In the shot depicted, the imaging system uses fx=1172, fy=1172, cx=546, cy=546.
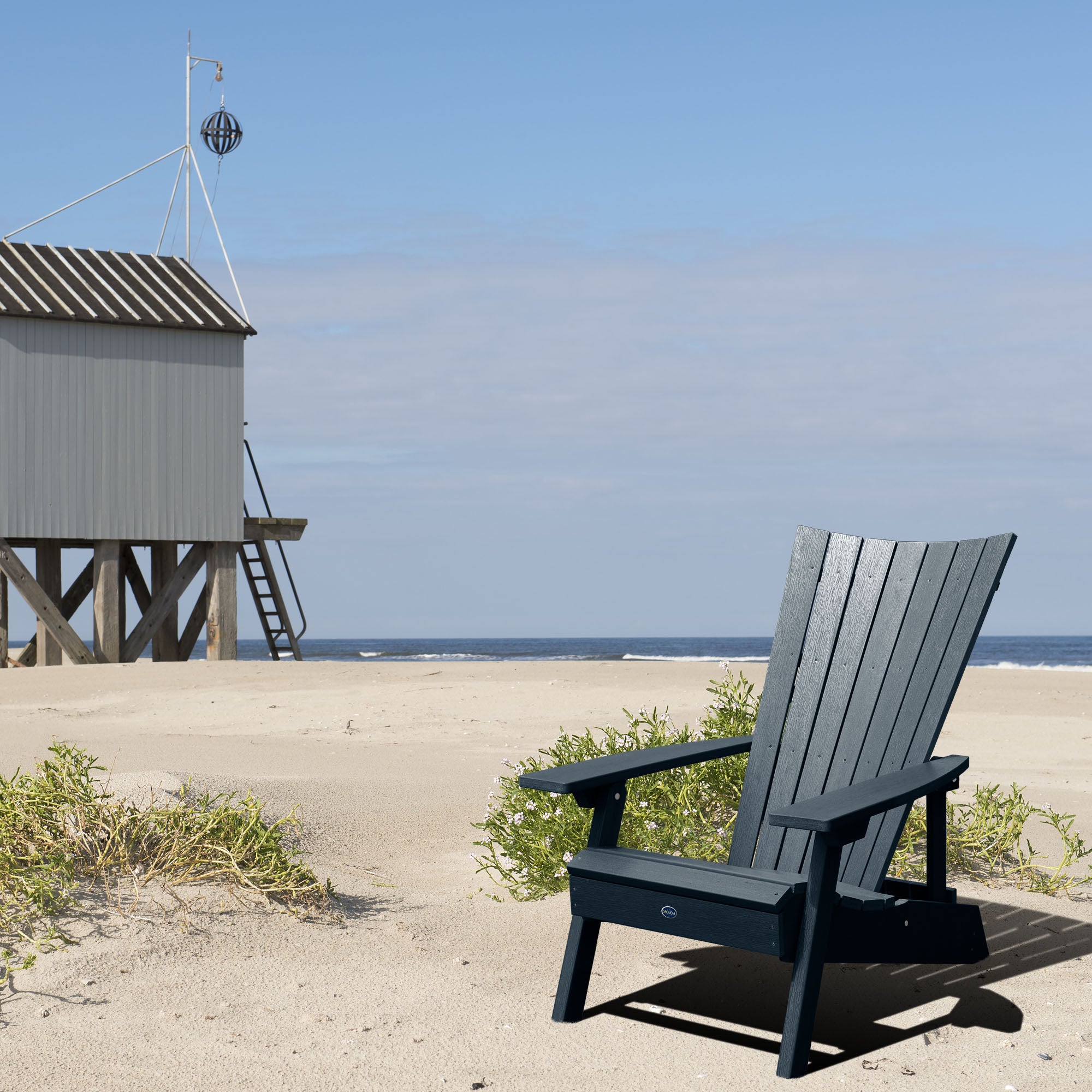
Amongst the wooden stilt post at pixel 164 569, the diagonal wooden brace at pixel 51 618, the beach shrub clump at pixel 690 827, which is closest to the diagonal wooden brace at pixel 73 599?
the wooden stilt post at pixel 164 569

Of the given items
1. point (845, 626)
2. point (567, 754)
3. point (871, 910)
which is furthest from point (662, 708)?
point (871, 910)

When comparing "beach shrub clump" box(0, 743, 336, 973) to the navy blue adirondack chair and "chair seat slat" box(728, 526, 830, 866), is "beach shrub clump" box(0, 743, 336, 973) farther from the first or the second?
"chair seat slat" box(728, 526, 830, 866)

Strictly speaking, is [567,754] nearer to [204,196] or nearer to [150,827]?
[150,827]

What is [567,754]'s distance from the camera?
4652 mm

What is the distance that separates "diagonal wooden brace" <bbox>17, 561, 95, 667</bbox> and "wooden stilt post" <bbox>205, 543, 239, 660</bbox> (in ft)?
8.90

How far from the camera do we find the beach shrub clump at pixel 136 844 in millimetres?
3775

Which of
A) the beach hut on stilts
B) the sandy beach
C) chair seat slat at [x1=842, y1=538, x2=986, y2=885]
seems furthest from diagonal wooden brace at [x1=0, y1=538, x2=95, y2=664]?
chair seat slat at [x1=842, y1=538, x2=986, y2=885]

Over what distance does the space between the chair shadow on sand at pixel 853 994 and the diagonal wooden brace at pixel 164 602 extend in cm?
1285

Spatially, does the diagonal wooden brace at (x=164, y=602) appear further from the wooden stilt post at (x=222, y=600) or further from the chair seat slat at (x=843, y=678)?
the chair seat slat at (x=843, y=678)

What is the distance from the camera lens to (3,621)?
17859 millimetres

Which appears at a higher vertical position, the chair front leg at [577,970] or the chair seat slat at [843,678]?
the chair seat slat at [843,678]

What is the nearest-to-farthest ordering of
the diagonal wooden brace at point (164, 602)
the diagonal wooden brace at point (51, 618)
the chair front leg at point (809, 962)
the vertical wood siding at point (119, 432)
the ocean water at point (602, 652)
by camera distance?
the chair front leg at point (809, 962)
the vertical wood siding at point (119, 432)
the diagonal wooden brace at point (51, 618)
the diagonal wooden brace at point (164, 602)
the ocean water at point (602, 652)

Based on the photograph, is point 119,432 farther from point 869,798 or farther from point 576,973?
Answer: point 869,798

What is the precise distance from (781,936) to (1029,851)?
2.27 m
